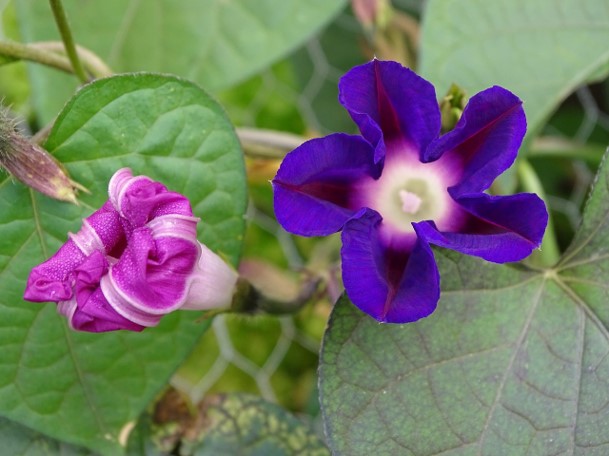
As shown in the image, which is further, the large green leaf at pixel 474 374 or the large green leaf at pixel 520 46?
the large green leaf at pixel 520 46

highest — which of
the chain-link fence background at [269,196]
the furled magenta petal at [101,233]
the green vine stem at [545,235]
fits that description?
the furled magenta petal at [101,233]

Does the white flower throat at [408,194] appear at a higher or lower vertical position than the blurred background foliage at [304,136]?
higher

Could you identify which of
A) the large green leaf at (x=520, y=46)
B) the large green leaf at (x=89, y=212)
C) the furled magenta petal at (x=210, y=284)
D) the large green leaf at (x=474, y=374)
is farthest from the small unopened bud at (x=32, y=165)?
the large green leaf at (x=520, y=46)

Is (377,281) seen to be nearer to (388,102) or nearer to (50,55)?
(388,102)

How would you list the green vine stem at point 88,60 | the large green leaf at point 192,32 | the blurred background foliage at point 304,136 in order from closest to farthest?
1. the green vine stem at point 88,60
2. the large green leaf at point 192,32
3. the blurred background foliage at point 304,136

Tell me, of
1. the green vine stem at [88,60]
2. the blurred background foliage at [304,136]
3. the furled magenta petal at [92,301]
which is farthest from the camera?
the blurred background foliage at [304,136]

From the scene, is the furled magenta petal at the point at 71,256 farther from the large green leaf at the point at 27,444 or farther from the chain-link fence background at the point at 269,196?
the chain-link fence background at the point at 269,196

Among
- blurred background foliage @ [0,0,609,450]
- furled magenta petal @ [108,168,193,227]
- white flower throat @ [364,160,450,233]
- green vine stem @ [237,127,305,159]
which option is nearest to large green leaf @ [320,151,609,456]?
white flower throat @ [364,160,450,233]
